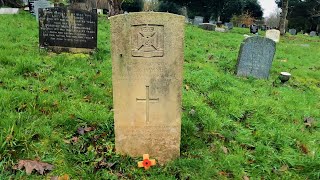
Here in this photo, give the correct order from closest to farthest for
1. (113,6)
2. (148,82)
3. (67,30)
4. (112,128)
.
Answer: (148,82), (112,128), (67,30), (113,6)

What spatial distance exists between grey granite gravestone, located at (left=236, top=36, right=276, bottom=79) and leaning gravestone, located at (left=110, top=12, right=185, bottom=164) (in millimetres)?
5003

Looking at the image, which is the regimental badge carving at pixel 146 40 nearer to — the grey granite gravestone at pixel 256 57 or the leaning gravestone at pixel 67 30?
the leaning gravestone at pixel 67 30

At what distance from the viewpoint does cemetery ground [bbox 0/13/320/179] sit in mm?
3387

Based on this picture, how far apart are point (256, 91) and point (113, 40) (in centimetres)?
430

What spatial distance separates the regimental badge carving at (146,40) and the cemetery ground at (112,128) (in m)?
1.28

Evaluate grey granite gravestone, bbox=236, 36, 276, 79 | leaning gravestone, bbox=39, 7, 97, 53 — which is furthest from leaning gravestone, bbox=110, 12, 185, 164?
grey granite gravestone, bbox=236, 36, 276, 79

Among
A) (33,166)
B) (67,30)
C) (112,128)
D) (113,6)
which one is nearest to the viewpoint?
(33,166)

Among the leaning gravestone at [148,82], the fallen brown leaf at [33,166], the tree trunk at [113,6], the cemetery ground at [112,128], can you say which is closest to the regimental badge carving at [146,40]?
the leaning gravestone at [148,82]

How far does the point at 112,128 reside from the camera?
4.00 m

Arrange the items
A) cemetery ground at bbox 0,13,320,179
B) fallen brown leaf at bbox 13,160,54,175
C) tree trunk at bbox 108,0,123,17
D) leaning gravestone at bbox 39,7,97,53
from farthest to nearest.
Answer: tree trunk at bbox 108,0,123,17 < leaning gravestone at bbox 39,7,97,53 < cemetery ground at bbox 0,13,320,179 < fallen brown leaf at bbox 13,160,54,175

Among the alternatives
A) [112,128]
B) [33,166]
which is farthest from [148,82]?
[33,166]

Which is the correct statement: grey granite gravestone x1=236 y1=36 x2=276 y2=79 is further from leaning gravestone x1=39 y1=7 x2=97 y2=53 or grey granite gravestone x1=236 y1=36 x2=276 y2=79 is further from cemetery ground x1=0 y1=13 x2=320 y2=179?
leaning gravestone x1=39 y1=7 x2=97 y2=53

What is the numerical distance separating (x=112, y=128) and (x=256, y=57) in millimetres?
5304

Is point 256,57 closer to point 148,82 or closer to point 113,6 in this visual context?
point 148,82
